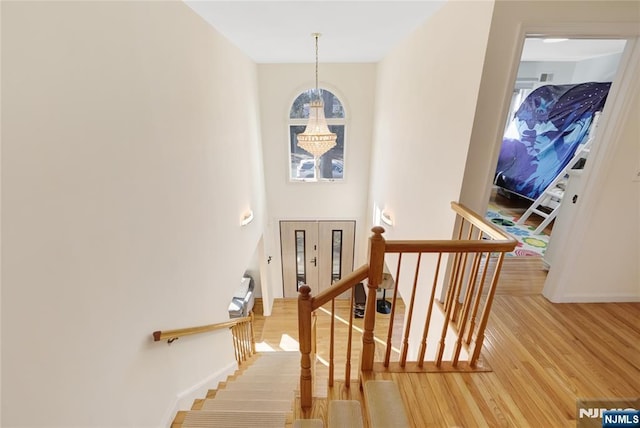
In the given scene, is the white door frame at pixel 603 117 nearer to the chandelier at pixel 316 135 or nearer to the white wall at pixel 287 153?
the chandelier at pixel 316 135

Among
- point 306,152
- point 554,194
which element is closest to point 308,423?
point 554,194

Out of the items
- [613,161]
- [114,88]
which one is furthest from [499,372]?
[114,88]

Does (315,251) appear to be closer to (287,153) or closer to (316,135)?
(287,153)

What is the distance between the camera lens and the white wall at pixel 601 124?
5.47 ft

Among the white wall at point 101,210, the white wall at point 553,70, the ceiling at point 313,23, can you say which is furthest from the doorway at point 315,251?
the white wall at point 553,70

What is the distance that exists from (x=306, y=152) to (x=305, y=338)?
14.8 feet

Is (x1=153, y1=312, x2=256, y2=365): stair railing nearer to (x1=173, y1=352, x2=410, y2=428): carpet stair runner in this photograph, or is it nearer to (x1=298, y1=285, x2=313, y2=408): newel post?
(x1=173, y1=352, x2=410, y2=428): carpet stair runner

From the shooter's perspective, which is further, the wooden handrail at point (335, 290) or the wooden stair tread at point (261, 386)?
the wooden stair tread at point (261, 386)

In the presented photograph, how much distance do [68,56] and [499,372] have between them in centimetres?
268

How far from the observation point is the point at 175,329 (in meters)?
2.07

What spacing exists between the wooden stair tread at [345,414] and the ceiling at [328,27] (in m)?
2.85

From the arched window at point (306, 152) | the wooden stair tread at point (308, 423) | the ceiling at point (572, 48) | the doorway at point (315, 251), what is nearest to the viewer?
the wooden stair tread at point (308, 423)

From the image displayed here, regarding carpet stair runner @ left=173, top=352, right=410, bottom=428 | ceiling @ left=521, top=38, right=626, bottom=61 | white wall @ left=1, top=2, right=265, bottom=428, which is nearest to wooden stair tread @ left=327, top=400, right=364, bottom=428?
carpet stair runner @ left=173, top=352, right=410, bottom=428

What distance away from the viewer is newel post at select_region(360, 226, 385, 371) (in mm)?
1469
